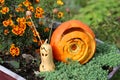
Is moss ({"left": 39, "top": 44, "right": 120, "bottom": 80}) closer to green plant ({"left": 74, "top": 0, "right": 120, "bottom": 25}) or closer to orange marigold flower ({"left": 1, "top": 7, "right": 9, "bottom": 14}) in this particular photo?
orange marigold flower ({"left": 1, "top": 7, "right": 9, "bottom": 14})

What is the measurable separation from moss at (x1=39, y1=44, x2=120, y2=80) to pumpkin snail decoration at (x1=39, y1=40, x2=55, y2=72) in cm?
5

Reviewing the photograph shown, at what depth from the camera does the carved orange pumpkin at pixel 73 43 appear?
3.63 m

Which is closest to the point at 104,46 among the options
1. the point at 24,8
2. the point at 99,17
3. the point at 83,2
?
the point at 24,8

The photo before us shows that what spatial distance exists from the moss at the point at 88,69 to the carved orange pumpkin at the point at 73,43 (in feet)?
0.23

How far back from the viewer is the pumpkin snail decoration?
3.45 meters

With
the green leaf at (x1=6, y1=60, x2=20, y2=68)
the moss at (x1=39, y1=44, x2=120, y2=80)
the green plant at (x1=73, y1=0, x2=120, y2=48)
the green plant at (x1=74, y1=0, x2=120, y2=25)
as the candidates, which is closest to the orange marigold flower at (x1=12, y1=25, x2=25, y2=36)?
the green leaf at (x1=6, y1=60, x2=20, y2=68)

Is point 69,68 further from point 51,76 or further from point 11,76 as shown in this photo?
point 11,76

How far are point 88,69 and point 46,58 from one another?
36 centimetres

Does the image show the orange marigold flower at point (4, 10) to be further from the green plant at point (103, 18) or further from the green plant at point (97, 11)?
the green plant at point (97, 11)

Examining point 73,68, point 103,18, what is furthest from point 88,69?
point 103,18

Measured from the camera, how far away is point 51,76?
11.2 feet

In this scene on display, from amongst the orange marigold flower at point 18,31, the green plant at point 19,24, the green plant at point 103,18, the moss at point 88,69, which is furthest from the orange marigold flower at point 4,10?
the green plant at point 103,18

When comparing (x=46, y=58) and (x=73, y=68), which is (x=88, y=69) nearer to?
(x=73, y=68)

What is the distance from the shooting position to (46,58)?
3.48 meters
